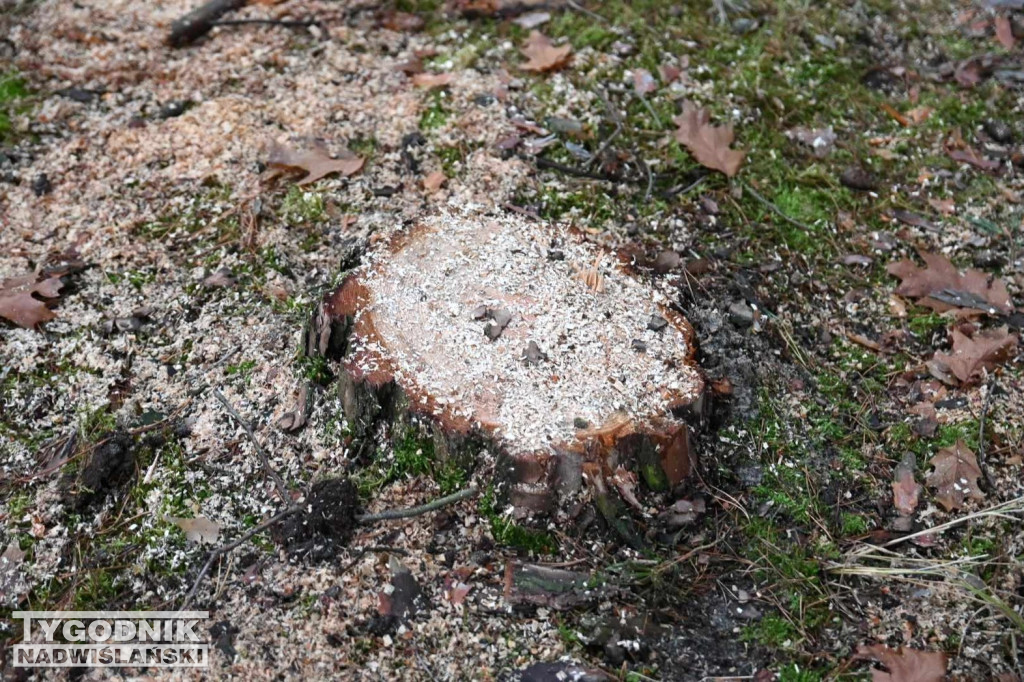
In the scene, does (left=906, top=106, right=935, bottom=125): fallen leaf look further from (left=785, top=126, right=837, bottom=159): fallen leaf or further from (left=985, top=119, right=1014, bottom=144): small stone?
(left=785, top=126, right=837, bottom=159): fallen leaf

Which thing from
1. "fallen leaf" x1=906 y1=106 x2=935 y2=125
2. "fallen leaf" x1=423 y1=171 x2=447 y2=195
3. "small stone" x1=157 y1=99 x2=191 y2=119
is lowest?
"fallen leaf" x1=906 y1=106 x2=935 y2=125

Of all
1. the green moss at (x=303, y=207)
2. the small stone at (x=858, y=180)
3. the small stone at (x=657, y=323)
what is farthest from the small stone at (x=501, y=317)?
the small stone at (x=858, y=180)

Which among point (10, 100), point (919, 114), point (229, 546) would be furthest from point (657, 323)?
point (10, 100)

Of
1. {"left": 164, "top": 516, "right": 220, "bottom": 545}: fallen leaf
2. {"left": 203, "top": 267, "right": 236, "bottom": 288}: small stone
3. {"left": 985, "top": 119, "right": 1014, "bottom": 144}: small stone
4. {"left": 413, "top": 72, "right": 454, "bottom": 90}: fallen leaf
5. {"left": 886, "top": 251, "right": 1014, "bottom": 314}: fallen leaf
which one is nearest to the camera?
{"left": 164, "top": 516, "right": 220, "bottom": 545}: fallen leaf

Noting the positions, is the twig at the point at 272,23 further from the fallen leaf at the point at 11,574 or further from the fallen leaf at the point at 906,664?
the fallen leaf at the point at 906,664

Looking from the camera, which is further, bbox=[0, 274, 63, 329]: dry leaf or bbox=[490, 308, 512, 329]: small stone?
bbox=[0, 274, 63, 329]: dry leaf

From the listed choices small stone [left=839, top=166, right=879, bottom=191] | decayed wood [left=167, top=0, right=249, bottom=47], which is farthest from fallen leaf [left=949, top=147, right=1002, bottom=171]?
decayed wood [left=167, top=0, right=249, bottom=47]
